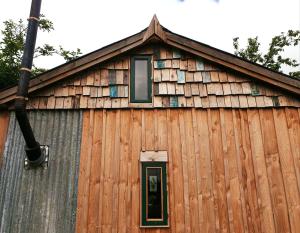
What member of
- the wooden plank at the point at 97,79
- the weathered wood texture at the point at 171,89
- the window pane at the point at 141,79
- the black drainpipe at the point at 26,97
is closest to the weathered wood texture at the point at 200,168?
the weathered wood texture at the point at 171,89

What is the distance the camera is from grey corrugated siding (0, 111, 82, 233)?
6.39m

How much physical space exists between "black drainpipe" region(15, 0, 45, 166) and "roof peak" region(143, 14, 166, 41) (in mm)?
2865

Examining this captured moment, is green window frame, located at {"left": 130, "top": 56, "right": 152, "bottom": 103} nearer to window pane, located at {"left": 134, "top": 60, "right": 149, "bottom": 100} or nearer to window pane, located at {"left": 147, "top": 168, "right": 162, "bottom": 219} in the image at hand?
window pane, located at {"left": 134, "top": 60, "right": 149, "bottom": 100}

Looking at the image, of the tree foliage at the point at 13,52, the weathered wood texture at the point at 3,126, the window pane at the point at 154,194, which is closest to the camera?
the window pane at the point at 154,194

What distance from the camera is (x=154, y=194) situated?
6.62 m

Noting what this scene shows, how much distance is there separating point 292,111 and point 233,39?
18133 millimetres

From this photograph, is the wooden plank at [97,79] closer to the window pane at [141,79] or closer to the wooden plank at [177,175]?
the window pane at [141,79]

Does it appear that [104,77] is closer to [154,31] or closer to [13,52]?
[154,31]

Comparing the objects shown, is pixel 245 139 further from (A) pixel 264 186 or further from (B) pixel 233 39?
(B) pixel 233 39

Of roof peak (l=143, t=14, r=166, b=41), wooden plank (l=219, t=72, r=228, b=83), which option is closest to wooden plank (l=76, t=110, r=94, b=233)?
roof peak (l=143, t=14, r=166, b=41)

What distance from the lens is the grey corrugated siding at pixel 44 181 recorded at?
6.39 m

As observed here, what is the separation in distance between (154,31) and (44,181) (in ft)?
15.6

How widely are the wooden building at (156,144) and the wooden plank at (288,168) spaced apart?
25mm

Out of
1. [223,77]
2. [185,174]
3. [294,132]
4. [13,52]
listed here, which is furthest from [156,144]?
[13,52]
